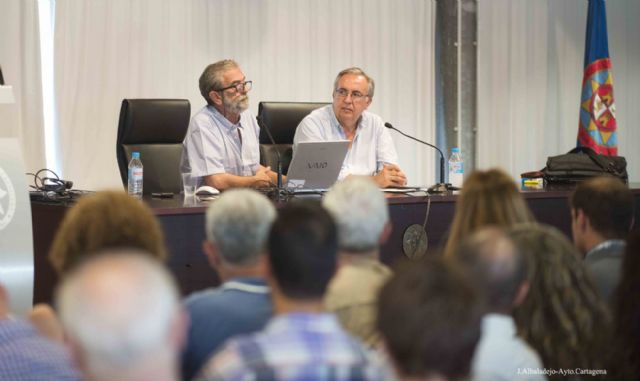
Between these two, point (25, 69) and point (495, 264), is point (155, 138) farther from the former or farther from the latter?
point (495, 264)

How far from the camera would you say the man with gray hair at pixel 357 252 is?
1.83m

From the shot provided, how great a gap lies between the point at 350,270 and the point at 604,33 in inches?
228

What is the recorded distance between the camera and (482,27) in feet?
25.1

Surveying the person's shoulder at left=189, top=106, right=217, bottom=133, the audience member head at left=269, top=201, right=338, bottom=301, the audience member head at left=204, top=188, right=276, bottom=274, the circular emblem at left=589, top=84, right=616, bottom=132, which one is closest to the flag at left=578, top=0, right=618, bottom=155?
the circular emblem at left=589, top=84, right=616, bottom=132

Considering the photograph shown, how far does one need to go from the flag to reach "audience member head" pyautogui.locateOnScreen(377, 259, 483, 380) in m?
5.93

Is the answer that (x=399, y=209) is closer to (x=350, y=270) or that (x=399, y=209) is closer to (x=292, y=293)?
(x=350, y=270)

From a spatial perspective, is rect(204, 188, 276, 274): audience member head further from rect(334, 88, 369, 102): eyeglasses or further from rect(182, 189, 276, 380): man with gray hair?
rect(334, 88, 369, 102): eyeglasses

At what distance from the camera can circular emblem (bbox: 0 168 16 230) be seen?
319cm

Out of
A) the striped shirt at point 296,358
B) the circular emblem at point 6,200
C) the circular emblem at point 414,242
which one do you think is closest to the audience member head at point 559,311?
the striped shirt at point 296,358

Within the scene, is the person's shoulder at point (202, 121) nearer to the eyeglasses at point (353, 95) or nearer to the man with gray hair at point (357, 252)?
the eyeglasses at point (353, 95)

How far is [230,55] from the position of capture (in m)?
6.43

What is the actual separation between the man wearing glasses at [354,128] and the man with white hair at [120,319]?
3.78 m

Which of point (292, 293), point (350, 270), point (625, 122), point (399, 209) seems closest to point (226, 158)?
point (399, 209)

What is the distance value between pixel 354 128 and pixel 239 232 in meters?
3.22
